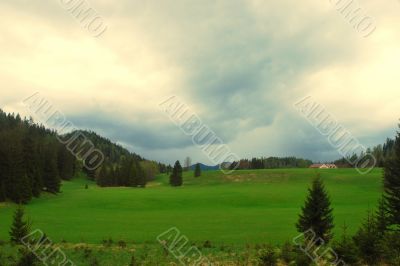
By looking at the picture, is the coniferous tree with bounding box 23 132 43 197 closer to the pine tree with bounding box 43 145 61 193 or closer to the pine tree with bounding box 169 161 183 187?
the pine tree with bounding box 43 145 61 193

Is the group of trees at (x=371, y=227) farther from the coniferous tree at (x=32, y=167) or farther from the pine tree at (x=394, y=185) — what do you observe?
the coniferous tree at (x=32, y=167)

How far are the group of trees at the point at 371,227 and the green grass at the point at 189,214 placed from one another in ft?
13.6

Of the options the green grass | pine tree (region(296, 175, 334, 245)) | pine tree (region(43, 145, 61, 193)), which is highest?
pine tree (region(43, 145, 61, 193))

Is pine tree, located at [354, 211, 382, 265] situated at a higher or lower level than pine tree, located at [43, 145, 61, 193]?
lower

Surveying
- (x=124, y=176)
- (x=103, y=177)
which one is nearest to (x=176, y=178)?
(x=124, y=176)

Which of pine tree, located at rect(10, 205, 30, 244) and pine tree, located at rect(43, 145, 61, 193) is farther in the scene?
pine tree, located at rect(43, 145, 61, 193)

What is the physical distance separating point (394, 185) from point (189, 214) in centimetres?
3360

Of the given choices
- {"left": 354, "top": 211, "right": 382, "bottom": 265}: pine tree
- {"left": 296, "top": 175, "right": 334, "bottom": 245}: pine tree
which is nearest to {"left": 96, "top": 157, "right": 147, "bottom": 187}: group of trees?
{"left": 296, "top": 175, "right": 334, "bottom": 245}: pine tree

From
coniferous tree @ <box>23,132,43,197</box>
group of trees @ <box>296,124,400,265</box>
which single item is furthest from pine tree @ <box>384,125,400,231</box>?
coniferous tree @ <box>23,132,43,197</box>

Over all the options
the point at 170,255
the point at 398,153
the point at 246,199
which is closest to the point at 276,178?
the point at 246,199

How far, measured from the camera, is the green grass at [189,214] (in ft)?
128

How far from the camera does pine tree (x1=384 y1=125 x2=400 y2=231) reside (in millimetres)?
28938

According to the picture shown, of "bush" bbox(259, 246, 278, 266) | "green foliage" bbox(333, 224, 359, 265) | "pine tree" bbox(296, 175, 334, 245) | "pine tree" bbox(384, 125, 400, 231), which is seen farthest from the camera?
"pine tree" bbox(296, 175, 334, 245)

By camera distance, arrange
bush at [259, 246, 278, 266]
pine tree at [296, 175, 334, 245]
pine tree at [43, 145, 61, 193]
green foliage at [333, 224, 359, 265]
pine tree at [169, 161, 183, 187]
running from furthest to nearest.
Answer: pine tree at [169, 161, 183, 187]
pine tree at [43, 145, 61, 193]
pine tree at [296, 175, 334, 245]
green foliage at [333, 224, 359, 265]
bush at [259, 246, 278, 266]
